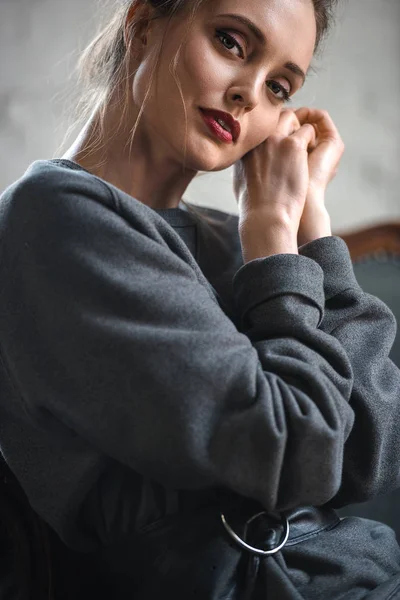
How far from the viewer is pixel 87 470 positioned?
2.84ft

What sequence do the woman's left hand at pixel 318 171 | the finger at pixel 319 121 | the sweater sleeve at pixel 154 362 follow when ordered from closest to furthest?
the sweater sleeve at pixel 154 362, the woman's left hand at pixel 318 171, the finger at pixel 319 121

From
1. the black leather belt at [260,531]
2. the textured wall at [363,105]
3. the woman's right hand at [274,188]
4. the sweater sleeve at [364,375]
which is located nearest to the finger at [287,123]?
the woman's right hand at [274,188]

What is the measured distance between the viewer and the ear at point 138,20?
3.54 feet

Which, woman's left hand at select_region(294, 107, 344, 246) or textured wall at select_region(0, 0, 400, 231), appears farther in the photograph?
textured wall at select_region(0, 0, 400, 231)

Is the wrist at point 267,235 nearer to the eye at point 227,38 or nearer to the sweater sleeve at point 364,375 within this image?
the sweater sleeve at point 364,375

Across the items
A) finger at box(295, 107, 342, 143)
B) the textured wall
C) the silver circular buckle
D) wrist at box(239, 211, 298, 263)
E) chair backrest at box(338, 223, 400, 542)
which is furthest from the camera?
the textured wall

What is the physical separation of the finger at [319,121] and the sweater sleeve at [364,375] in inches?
10.4

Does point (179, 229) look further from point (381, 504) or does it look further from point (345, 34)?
point (345, 34)

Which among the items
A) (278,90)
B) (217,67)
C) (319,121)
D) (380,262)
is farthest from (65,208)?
(380,262)

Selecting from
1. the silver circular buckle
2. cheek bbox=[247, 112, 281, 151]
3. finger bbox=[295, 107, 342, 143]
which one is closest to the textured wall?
finger bbox=[295, 107, 342, 143]

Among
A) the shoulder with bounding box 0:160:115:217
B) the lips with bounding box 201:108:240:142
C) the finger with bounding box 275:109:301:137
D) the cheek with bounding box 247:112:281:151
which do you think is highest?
the shoulder with bounding box 0:160:115:217

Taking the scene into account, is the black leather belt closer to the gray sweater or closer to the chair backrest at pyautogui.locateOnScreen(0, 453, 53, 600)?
the gray sweater

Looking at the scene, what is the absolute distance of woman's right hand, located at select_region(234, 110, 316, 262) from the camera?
100 centimetres

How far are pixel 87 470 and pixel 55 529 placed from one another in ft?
0.32
